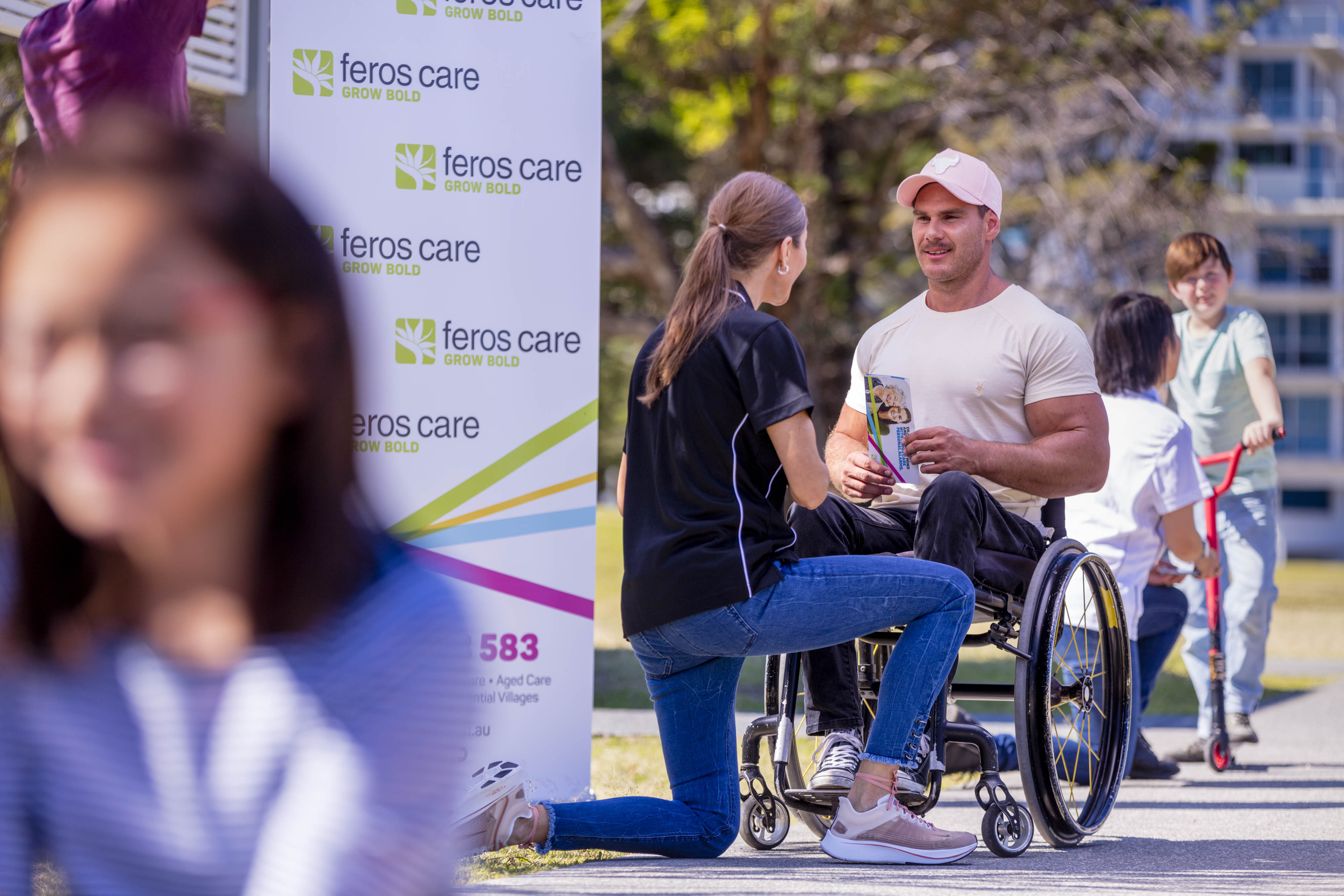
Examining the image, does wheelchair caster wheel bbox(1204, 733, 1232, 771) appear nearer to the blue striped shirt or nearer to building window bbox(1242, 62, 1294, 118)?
the blue striped shirt

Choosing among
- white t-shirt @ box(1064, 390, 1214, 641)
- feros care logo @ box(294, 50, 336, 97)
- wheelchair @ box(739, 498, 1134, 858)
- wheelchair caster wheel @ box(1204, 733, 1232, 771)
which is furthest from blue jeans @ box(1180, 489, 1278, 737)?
feros care logo @ box(294, 50, 336, 97)

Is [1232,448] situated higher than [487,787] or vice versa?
[1232,448]

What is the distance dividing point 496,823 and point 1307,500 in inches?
2468

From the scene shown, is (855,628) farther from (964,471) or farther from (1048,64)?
(1048,64)

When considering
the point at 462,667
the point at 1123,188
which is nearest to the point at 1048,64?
the point at 1123,188

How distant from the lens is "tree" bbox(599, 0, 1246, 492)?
18.2 metres

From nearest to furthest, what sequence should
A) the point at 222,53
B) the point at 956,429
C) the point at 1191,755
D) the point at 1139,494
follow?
1. the point at 956,429
2. the point at 1139,494
3. the point at 222,53
4. the point at 1191,755

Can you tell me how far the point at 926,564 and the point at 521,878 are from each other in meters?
1.34

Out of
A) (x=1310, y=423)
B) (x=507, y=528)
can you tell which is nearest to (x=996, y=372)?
(x=507, y=528)

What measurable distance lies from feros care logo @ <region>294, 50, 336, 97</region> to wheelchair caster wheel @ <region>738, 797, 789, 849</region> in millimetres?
2661

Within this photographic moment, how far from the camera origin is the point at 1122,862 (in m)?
4.31

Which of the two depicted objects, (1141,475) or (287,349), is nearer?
(287,349)

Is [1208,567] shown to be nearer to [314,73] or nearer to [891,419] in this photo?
[891,419]

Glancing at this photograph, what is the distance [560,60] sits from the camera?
5188mm
